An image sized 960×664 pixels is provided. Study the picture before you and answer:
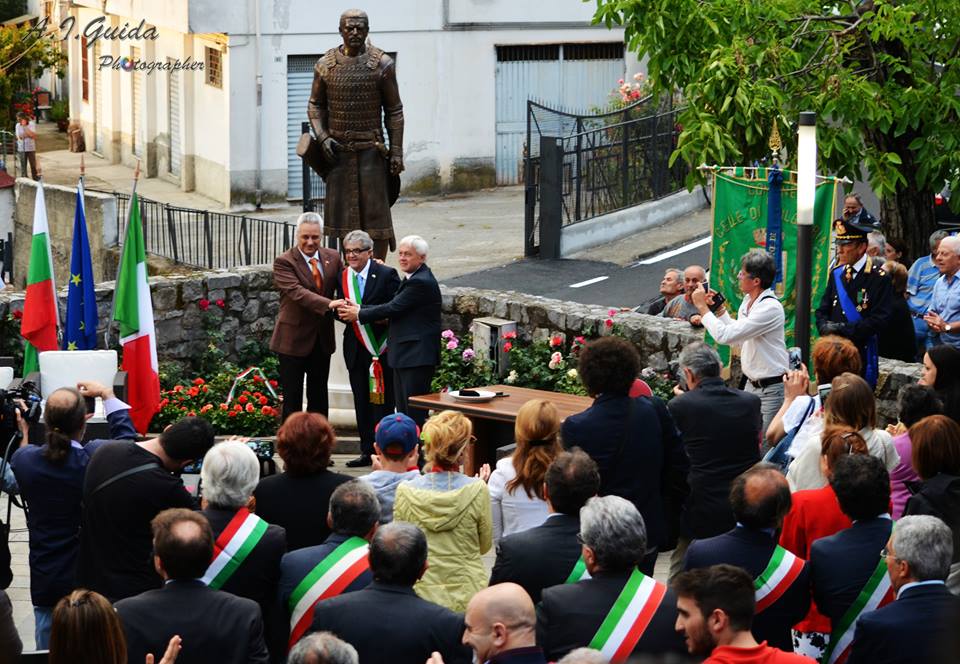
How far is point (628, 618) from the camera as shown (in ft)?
17.7

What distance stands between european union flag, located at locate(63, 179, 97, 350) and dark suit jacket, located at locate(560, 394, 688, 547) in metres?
6.19

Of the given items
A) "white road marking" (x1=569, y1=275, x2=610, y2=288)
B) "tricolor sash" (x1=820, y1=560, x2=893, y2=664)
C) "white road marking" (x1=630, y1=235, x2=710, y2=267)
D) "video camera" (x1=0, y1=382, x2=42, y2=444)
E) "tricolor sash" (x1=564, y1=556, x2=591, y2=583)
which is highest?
"video camera" (x1=0, y1=382, x2=42, y2=444)

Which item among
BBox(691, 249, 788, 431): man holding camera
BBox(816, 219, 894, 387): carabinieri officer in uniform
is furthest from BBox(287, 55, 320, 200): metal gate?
BBox(691, 249, 788, 431): man holding camera

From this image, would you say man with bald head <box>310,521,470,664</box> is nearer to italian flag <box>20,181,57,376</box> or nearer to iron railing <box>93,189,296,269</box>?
italian flag <box>20,181,57,376</box>

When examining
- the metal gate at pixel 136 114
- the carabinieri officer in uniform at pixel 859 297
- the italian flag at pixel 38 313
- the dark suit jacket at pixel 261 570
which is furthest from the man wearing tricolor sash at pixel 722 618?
the metal gate at pixel 136 114

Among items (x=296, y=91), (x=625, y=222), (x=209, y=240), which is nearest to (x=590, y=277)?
(x=625, y=222)

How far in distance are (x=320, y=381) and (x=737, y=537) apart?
21.4 ft

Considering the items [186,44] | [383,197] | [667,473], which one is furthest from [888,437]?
[186,44]

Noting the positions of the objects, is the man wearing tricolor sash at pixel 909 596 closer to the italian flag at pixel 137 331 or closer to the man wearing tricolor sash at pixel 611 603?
the man wearing tricolor sash at pixel 611 603

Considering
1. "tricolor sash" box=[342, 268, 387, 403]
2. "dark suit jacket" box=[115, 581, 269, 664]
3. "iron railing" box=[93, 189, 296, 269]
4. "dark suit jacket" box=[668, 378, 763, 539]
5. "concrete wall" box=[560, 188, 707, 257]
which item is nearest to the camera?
"dark suit jacket" box=[115, 581, 269, 664]

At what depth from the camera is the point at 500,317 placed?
13289 mm

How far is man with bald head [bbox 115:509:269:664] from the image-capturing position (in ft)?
17.5

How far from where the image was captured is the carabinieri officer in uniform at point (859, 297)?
1044 centimetres

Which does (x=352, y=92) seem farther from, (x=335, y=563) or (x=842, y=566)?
(x=842, y=566)
